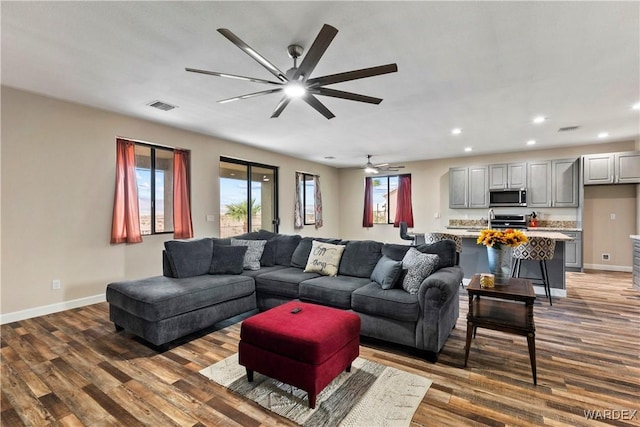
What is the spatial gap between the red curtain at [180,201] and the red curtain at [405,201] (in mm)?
5715

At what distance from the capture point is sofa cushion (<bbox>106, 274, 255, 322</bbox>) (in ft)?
9.21

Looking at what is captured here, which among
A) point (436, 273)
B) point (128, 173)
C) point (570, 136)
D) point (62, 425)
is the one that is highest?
point (570, 136)

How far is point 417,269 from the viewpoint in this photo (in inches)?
115

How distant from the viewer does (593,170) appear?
605 cm

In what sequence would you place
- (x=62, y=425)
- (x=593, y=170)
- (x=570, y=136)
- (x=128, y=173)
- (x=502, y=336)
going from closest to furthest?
(x=62, y=425)
(x=502, y=336)
(x=128, y=173)
(x=570, y=136)
(x=593, y=170)

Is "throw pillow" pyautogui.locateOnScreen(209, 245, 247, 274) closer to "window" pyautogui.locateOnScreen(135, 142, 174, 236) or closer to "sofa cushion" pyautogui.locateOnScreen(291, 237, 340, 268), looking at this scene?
"sofa cushion" pyautogui.locateOnScreen(291, 237, 340, 268)

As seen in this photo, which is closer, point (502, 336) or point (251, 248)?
point (502, 336)

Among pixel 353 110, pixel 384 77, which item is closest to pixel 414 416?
pixel 384 77

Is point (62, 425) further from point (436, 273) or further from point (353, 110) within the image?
point (353, 110)

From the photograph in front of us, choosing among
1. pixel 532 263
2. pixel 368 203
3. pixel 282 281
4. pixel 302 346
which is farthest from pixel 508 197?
pixel 302 346

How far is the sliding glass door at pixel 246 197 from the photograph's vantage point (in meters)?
6.19

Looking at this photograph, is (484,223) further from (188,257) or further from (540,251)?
(188,257)

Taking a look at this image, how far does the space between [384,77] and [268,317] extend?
2.66 m

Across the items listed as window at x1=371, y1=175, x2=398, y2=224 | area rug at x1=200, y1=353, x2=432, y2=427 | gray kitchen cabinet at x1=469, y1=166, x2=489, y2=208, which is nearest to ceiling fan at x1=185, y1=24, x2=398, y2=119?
area rug at x1=200, y1=353, x2=432, y2=427
